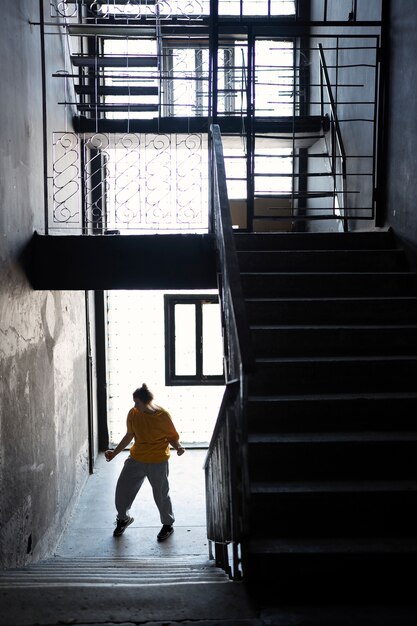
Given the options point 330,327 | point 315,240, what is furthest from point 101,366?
point 330,327

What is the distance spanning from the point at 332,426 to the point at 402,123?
2.80 meters

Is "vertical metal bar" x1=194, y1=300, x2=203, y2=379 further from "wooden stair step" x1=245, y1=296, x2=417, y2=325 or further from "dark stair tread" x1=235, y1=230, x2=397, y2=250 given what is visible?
"wooden stair step" x1=245, y1=296, x2=417, y2=325

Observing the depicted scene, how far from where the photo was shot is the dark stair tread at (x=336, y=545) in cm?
300

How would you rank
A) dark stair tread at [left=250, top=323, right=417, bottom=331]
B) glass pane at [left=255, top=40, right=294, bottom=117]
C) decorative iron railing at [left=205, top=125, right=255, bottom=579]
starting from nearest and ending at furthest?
decorative iron railing at [left=205, top=125, right=255, bottom=579] → dark stair tread at [left=250, top=323, right=417, bottom=331] → glass pane at [left=255, top=40, right=294, bottom=117]

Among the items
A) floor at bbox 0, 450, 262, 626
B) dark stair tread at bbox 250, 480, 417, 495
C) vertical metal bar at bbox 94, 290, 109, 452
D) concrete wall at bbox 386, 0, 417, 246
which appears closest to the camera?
floor at bbox 0, 450, 262, 626

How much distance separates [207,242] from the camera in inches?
222

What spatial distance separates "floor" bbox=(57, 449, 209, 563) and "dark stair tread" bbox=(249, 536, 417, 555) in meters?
2.22

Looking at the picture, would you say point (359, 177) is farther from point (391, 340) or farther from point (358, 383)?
point (358, 383)

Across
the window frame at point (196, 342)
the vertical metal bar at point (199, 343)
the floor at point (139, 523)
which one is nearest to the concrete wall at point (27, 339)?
the floor at point (139, 523)

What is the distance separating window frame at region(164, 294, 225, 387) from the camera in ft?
Answer: 31.0

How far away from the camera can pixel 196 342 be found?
9.56 metres

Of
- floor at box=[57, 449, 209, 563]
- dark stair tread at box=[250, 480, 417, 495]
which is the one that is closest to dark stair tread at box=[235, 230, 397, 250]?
dark stair tread at box=[250, 480, 417, 495]

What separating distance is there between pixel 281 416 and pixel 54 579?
148 centimetres

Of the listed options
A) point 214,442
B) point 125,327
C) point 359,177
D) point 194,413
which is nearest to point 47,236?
point 214,442
